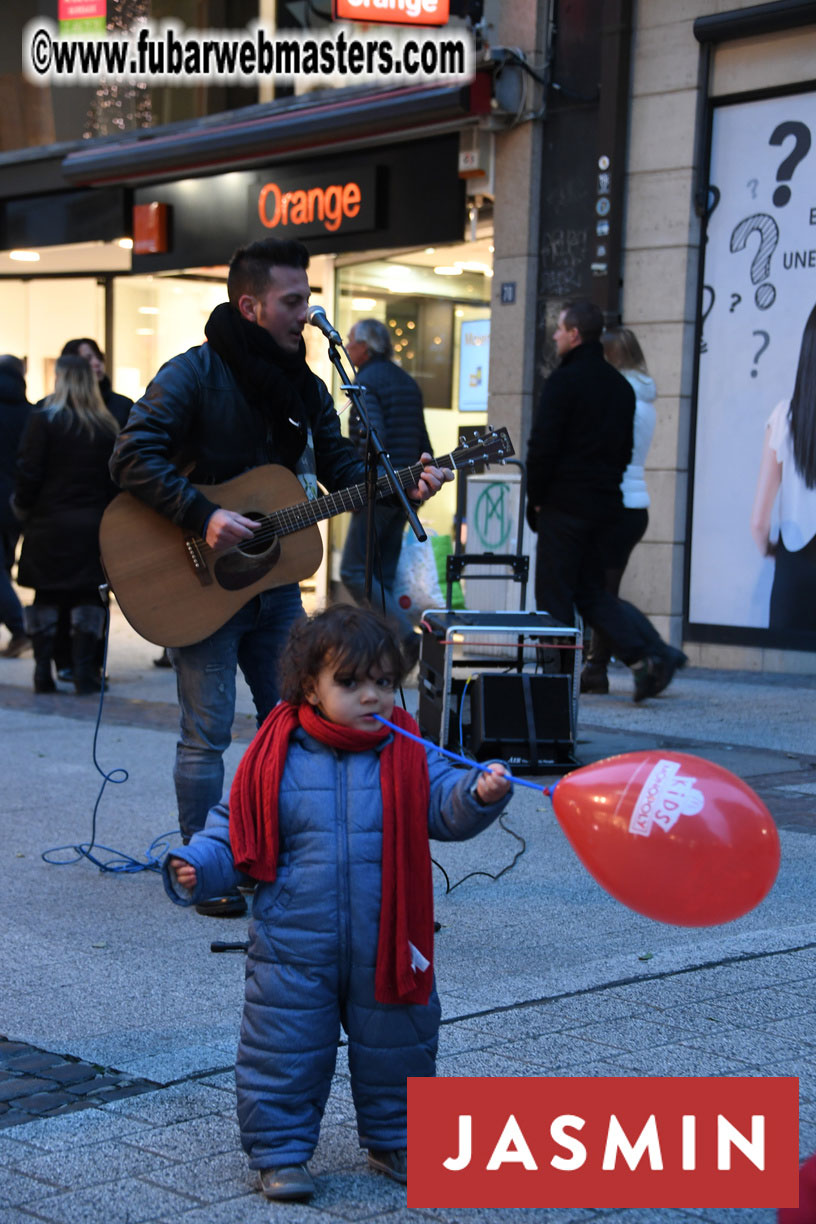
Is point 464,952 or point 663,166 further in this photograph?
point 663,166

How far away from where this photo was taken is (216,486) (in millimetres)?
5008

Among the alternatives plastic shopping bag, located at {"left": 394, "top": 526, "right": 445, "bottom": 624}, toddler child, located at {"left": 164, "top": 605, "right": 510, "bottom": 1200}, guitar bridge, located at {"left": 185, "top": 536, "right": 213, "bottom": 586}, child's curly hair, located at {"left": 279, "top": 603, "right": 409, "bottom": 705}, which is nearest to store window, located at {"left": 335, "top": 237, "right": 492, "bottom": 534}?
plastic shopping bag, located at {"left": 394, "top": 526, "right": 445, "bottom": 624}

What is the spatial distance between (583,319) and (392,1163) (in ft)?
20.6

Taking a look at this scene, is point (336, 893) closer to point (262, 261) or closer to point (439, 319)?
point (262, 261)

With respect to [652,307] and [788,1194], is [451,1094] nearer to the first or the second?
[788,1194]

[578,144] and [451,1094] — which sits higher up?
[578,144]

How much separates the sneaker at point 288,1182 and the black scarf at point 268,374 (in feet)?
8.49

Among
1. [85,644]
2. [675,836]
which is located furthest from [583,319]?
[675,836]

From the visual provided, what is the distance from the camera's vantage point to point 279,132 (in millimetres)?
14039

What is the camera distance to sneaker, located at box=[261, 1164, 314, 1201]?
292 cm

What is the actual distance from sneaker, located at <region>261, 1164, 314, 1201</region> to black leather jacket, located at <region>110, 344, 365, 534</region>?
89.7 inches

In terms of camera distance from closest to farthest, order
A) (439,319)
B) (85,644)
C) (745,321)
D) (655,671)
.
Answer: (655,671) → (85,644) → (745,321) → (439,319)

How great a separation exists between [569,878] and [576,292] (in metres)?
7.26

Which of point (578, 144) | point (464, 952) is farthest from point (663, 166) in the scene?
point (464, 952)
